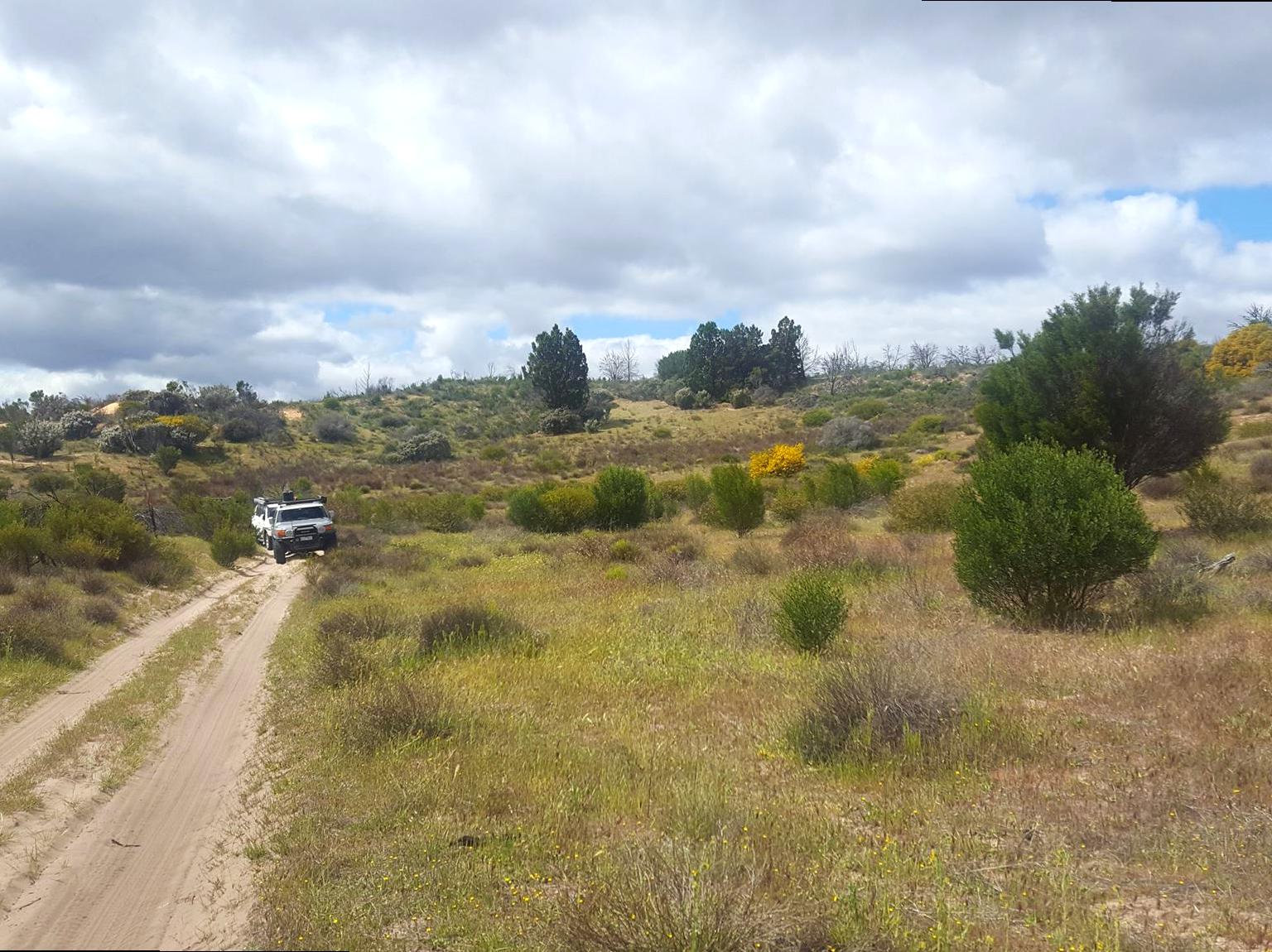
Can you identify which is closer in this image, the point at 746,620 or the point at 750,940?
the point at 750,940

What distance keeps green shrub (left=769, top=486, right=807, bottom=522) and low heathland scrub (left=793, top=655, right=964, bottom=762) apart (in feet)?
68.0

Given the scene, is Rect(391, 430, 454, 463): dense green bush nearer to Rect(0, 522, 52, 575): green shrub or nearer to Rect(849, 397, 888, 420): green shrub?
Rect(849, 397, 888, 420): green shrub

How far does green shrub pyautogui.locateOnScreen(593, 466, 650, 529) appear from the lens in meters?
31.7

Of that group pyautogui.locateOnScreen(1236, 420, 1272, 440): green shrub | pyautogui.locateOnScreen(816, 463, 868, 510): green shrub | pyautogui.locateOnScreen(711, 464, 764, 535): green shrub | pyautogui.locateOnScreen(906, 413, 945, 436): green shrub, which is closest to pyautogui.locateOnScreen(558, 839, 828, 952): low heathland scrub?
pyautogui.locateOnScreen(711, 464, 764, 535): green shrub

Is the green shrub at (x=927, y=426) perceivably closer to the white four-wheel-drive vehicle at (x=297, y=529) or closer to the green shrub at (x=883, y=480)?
the green shrub at (x=883, y=480)

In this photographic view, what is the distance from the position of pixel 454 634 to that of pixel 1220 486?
19677 millimetres

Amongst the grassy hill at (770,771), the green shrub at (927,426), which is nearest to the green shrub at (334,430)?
the green shrub at (927,426)

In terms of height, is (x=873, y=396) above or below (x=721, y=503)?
above

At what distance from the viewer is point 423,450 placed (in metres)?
62.7

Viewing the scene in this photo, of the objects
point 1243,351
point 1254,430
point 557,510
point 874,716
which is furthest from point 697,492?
point 1243,351

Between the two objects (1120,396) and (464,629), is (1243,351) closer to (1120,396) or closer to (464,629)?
(1120,396)

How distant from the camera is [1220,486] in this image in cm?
2006

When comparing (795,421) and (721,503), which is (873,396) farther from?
(721,503)

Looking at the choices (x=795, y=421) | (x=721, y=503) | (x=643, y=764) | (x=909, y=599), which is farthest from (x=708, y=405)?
(x=643, y=764)
